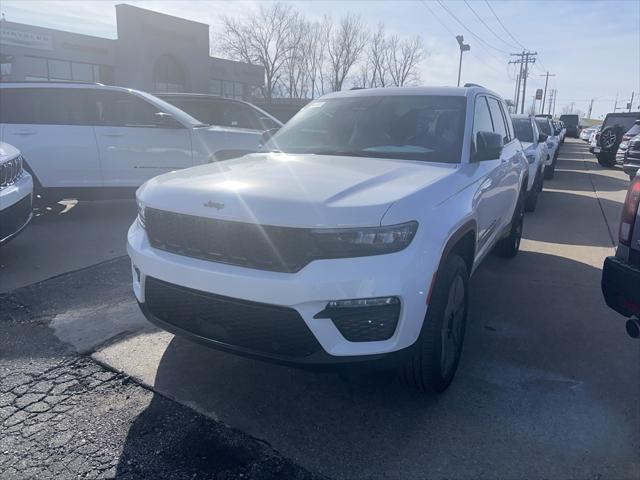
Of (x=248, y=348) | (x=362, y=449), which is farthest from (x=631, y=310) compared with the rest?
(x=248, y=348)

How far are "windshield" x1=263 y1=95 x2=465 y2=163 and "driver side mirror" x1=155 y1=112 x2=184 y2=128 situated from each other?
3543 mm

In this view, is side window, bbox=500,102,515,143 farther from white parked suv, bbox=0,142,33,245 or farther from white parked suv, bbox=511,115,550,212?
white parked suv, bbox=0,142,33,245

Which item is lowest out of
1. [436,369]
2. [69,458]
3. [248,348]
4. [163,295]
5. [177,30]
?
[69,458]

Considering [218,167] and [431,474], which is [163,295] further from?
[431,474]

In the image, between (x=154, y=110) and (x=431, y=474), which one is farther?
(x=154, y=110)

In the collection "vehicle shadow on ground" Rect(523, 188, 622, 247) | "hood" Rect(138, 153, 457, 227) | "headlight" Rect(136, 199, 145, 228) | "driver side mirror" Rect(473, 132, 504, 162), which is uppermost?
"driver side mirror" Rect(473, 132, 504, 162)

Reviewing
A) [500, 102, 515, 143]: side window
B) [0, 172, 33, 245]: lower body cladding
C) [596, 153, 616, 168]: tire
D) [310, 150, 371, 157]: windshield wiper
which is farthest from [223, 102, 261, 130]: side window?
[596, 153, 616, 168]: tire

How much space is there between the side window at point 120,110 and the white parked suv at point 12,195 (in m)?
2.05

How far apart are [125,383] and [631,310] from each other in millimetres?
2988

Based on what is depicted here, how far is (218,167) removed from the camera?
10.9 feet

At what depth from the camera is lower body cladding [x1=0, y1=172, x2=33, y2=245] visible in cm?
452

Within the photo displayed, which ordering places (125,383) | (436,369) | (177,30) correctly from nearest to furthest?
(436,369)
(125,383)
(177,30)

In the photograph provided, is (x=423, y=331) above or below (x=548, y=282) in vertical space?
above

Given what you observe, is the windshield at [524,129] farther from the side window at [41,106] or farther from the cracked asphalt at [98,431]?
the cracked asphalt at [98,431]
